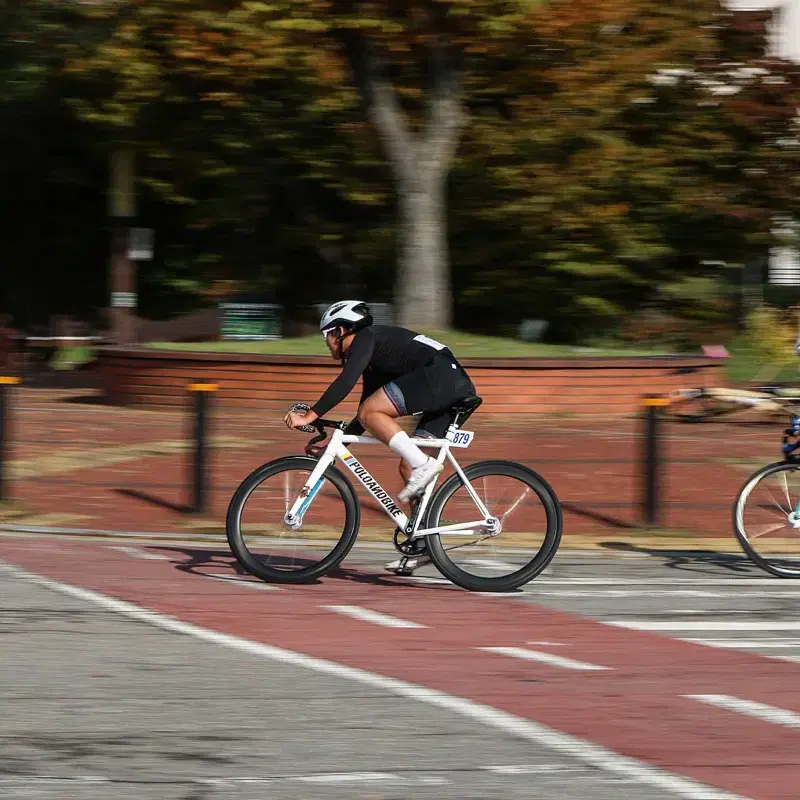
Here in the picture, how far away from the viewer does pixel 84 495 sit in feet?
38.5

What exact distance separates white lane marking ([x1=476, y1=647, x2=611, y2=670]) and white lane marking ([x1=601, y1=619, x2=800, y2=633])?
0.80 meters

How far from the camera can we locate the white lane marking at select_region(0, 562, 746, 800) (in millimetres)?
4836

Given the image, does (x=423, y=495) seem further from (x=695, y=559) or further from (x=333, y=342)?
(x=695, y=559)

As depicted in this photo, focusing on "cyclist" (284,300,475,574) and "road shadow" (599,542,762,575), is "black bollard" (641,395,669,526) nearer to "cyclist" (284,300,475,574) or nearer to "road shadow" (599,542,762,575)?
"road shadow" (599,542,762,575)

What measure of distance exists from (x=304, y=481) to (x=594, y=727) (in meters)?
3.20

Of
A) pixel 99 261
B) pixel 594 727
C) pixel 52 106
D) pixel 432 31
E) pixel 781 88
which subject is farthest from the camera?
pixel 99 261

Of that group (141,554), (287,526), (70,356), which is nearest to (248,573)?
(287,526)

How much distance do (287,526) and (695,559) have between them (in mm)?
2758

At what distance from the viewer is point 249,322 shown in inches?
944

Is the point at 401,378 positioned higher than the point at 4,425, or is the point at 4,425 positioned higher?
the point at 401,378

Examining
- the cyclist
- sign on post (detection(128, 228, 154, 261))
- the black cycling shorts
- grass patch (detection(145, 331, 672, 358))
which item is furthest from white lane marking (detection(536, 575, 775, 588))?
sign on post (detection(128, 228, 154, 261))

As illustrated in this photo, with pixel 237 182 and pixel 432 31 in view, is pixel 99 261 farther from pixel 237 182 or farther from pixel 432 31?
pixel 432 31

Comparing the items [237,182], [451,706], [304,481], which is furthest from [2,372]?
[451,706]

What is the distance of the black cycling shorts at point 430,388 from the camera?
8289mm
